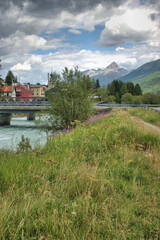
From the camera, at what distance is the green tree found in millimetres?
15055

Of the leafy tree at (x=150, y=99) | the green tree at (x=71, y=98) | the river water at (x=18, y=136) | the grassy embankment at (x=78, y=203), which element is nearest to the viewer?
the grassy embankment at (x=78, y=203)

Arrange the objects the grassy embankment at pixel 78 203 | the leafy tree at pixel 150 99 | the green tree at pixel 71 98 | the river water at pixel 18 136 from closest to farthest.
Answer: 1. the grassy embankment at pixel 78 203
2. the river water at pixel 18 136
3. the green tree at pixel 71 98
4. the leafy tree at pixel 150 99

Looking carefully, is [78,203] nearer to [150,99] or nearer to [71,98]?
[71,98]

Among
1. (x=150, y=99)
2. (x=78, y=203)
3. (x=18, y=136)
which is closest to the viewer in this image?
(x=78, y=203)

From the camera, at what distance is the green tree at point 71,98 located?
15055 mm

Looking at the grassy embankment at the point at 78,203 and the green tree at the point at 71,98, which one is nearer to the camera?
the grassy embankment at the point at 78,203

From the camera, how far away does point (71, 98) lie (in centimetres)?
1536

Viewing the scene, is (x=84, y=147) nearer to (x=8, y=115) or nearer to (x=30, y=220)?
(x=30, y=220)

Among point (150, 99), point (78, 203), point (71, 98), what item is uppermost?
point (150, 99)

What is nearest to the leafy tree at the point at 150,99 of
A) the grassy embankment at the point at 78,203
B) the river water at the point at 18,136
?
the river water at the point at 18,136

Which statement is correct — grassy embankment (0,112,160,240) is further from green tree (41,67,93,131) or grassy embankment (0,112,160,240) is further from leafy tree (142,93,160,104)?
leafy tree (142,93,160,104)

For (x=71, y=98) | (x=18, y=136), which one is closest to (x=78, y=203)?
(x=71, y=98)

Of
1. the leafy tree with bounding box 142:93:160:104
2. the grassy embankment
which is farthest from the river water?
the leafy tree with bounding box 142:93:160:104

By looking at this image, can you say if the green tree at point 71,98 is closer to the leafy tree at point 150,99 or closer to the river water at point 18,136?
the river water at point 18,136
